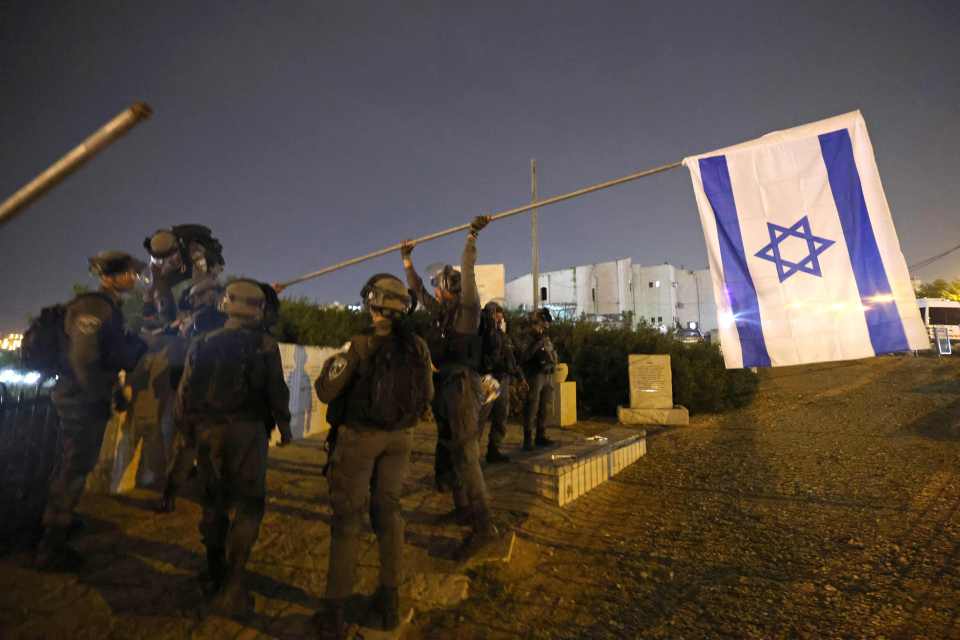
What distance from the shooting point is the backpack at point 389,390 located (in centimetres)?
282

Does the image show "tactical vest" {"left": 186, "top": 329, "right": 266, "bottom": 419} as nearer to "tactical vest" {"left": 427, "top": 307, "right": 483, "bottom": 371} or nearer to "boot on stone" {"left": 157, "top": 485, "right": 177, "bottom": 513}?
"tactical vest" {"left": 427, "top": 307, "right": 483, "bottom": 371}

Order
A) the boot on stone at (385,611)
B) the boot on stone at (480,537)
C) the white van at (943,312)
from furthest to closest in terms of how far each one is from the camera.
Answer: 1. the white van at (943,312)
2. the boot on stone at (480,537)
3. the boot on stone at (385,611)

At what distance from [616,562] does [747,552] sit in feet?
3.52

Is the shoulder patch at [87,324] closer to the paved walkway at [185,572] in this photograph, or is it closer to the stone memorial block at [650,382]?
the paved walkway at [185,572]

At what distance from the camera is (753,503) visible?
17.1ft

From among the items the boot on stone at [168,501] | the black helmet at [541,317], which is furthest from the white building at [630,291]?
the boot on stone at [168,501]

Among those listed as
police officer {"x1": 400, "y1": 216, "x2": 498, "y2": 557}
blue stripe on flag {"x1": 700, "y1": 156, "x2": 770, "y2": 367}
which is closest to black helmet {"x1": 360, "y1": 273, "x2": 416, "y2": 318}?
police officer {"x1": 400, "y1": 216, "x2": 498, "y2": 557}

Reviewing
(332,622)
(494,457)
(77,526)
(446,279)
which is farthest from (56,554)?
(494,457)

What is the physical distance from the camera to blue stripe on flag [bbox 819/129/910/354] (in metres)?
4.28

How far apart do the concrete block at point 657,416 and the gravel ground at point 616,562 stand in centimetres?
352

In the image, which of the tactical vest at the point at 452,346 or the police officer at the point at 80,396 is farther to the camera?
the tactical vest at the point at 452,346

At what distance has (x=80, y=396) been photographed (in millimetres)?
3479

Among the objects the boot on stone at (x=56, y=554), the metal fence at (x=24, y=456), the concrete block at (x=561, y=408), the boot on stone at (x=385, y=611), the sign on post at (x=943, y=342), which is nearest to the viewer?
the boot on stone at (x=385, y=611)

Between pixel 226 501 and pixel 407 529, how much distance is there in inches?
65.4
